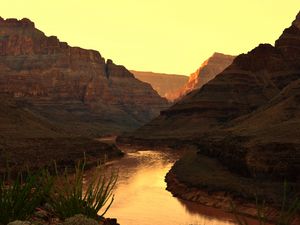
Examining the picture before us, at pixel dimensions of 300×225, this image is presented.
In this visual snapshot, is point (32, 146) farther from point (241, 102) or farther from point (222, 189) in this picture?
point (241, 102)

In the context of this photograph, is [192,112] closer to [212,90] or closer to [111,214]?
[212,90]

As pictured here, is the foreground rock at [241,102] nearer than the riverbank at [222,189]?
No

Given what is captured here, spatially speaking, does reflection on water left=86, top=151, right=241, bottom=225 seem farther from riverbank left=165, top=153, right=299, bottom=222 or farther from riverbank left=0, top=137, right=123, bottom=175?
riverbank left=0, top=137, right=123, bottom=175

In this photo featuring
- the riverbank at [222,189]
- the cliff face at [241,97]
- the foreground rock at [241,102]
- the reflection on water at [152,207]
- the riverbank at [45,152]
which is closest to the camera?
the reflection on water at [152,207]

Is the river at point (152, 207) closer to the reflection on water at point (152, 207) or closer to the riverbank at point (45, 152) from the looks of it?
the reflection on water at point (152, 207)

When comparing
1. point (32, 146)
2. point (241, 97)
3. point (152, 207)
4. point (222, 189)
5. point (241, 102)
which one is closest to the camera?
point (152, 207)

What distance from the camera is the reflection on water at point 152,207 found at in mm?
36156

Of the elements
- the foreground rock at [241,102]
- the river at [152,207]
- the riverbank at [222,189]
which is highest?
the foreground rock at [241,102]

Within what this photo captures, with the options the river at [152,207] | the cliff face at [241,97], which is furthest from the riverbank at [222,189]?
the cliff face at [241,97]

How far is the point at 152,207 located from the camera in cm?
4056

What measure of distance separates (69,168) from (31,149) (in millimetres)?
5723

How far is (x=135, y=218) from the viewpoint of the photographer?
35.8 m

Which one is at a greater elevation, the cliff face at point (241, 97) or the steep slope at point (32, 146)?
the cliff face at point (241, 97)

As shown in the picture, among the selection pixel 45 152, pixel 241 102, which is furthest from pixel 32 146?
pixel 241 102
